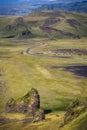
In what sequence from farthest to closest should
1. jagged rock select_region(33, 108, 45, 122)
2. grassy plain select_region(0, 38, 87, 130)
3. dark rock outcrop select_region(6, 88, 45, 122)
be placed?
dark rock outcrop select_region(6, 88, 45, 122) < jagged rock select_region(33, 108, 45, 122) < grassy plain select_region(0, 38, 87, 130)

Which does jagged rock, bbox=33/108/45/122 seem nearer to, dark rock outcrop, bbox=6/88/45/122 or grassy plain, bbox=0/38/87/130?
grassy plain, bbox=0/38/87/130

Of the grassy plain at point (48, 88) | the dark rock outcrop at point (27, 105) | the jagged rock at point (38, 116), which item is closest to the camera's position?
the grassy plain at point (48, 88)

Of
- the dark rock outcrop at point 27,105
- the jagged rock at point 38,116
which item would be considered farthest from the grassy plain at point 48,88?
the dark rock outcrop at point 27,105

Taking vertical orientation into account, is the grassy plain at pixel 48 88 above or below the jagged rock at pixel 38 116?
below

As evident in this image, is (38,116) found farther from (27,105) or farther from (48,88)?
(48,88)

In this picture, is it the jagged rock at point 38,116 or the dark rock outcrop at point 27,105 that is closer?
the jagged rock at point 38,116

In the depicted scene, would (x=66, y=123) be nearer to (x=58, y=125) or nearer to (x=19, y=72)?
(x=58, y=125)

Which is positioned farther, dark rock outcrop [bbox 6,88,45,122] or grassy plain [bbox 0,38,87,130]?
dark rock outcrop [bbox 6,88,45,122]

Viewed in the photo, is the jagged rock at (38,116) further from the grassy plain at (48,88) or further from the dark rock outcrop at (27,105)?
the dark rock outcrop at (27,105)

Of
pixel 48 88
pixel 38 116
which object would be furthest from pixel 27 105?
pixel 48 88

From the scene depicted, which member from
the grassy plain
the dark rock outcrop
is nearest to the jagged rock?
the grassy plain

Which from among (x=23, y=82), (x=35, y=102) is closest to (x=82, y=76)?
(x=23, y=82)
